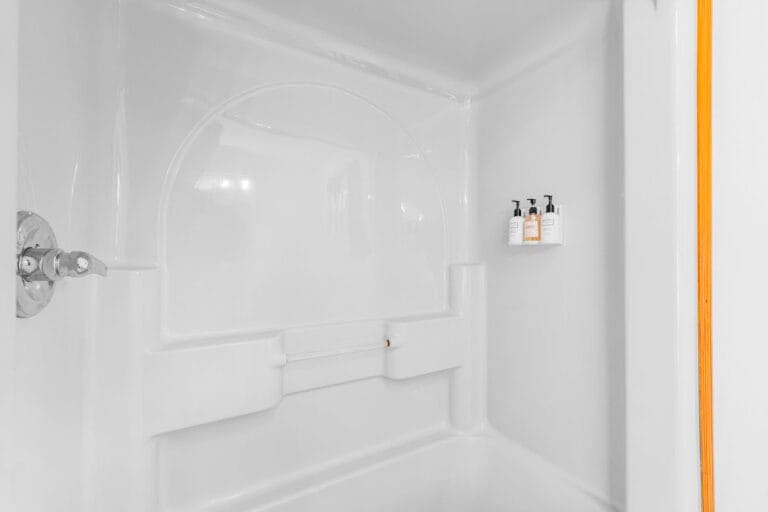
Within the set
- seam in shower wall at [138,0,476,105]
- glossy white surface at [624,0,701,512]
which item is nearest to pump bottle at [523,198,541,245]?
glossy white surface at [624,0,701,512]

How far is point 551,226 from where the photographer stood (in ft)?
4.26

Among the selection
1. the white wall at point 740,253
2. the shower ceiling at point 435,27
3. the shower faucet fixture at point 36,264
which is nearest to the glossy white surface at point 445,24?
the shower ceiling at point 435,27

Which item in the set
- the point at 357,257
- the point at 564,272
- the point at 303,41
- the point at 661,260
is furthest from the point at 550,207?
the point at 303,41

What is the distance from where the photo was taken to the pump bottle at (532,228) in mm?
1336

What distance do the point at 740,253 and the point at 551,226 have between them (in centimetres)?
51

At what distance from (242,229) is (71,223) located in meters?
0.45

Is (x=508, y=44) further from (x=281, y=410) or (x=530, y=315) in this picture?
→ (x=281, y=410)

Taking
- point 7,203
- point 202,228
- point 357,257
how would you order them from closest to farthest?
1. point 7,203
2. point 202,228
3. point 357,257


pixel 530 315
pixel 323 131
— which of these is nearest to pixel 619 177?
pixel 530 315

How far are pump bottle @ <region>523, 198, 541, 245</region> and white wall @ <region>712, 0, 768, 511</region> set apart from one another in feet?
1.65

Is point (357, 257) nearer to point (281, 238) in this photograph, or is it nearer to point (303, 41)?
point (281, 238)

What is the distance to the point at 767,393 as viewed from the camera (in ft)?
2.74

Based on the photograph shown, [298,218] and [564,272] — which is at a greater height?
[298,218]

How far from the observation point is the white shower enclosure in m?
0.90
